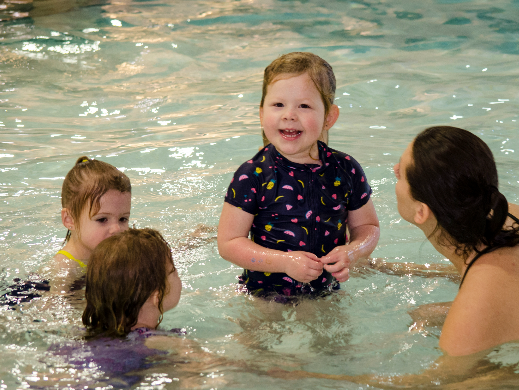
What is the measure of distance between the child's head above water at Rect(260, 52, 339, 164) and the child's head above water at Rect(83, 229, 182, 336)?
2.82 feet

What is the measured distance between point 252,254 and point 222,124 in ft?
12.3

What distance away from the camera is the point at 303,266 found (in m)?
2.78

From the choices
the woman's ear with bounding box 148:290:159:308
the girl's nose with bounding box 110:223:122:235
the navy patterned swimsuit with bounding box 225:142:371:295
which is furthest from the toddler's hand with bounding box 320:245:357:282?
the girl's nose with bounding box 110:223:122:235

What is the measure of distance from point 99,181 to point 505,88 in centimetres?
571

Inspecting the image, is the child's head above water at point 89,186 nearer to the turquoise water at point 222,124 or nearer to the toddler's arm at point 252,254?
the turquoise water at point 222,124

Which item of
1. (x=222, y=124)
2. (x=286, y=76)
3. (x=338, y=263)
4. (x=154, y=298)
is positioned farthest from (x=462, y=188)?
(x=222, y=124)

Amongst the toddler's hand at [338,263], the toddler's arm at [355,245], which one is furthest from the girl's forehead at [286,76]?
the toddler's hand at [338,263]

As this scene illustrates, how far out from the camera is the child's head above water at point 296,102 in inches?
116

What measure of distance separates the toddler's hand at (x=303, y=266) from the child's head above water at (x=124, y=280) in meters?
0.61

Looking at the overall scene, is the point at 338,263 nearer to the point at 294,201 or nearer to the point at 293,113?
the point at 294,201

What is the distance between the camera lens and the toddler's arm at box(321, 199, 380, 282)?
2844 millimetres

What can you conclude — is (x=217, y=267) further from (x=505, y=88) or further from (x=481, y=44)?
(x=481, y=44)

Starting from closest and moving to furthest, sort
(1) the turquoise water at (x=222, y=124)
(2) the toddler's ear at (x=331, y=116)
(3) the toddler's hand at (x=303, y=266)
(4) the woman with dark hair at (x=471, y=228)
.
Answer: (4) the woman with dark hair at (x=471, y=228) → (3) the toddler's hand at (x=303, y=266) → (1) the turquoise water at (x=222, y=124) → (2) the toddler's ear at (x=331, y=116)

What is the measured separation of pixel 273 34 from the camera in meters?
10.0
